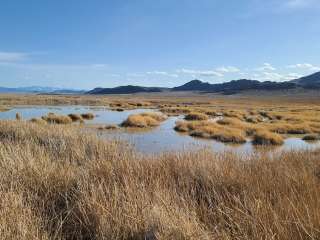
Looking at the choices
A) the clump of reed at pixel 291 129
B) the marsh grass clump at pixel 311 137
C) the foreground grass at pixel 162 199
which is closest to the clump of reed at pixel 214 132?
the clump of reed at pixel 291 129

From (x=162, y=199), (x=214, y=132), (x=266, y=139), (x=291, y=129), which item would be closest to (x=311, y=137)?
(x=291, y=129)

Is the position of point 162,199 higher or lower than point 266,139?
higher

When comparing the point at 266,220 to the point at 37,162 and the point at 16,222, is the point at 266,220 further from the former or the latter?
the point at 37,162

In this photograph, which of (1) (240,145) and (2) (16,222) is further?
(1) (240,145)

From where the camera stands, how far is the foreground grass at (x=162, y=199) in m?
3.86

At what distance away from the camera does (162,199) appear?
172 inches

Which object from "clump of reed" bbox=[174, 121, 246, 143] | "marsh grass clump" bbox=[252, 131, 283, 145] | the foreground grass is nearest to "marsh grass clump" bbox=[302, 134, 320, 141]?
"marsh grass clump" bbox=[252, 131, 283, 145]

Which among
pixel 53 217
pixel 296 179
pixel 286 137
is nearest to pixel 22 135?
pixel 53 217

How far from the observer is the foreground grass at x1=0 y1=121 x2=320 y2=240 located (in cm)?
386

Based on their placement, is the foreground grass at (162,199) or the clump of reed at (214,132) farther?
the clump of reed at (214,132)

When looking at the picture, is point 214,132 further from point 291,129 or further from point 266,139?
point 291,129

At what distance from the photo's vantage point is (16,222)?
3961 mm

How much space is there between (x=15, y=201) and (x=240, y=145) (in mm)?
16776

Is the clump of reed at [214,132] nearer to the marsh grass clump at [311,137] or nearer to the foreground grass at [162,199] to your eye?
the marsh grass clump at [311,137]
